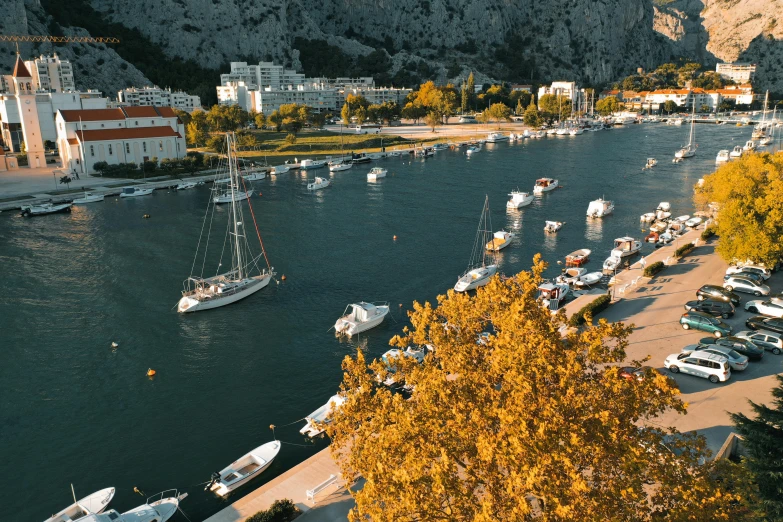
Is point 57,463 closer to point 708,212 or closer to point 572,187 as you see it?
point 708,212

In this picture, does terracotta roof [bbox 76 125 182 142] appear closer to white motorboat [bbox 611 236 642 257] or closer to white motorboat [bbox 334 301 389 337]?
white motorboat [bbox 334 301 389 337]

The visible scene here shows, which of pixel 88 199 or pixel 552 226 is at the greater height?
pixel 88 199

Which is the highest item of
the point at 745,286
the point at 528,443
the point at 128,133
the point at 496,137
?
the point at 128,133

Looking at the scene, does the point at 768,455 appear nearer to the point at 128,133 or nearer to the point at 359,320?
the point at 359,320

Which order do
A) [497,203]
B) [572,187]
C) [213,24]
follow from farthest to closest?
[213,24] → [572,187] → [497,203]

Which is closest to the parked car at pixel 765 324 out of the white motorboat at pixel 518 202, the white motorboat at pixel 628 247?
the white motorboat at pixel 628 247

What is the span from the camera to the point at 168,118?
97.6m

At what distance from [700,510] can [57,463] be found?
2347cm

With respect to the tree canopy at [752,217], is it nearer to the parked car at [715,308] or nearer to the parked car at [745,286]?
the parked car at [745,286]

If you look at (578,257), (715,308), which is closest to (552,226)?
(578,257)

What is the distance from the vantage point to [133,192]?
3019 inches

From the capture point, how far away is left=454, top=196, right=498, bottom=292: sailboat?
132ft

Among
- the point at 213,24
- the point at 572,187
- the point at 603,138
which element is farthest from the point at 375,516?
the point at 213,24

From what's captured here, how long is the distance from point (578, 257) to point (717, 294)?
517 inches
